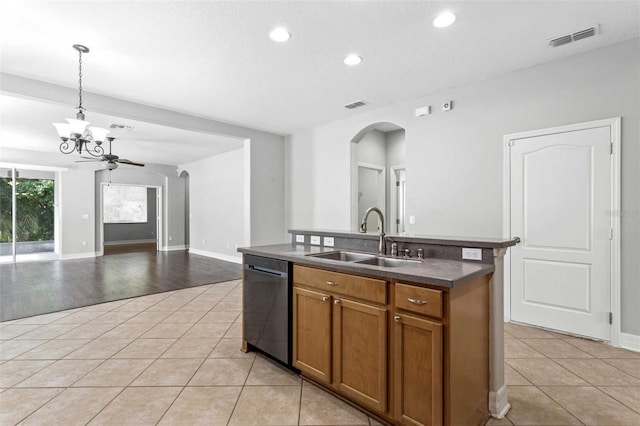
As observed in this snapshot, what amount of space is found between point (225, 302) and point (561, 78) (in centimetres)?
468

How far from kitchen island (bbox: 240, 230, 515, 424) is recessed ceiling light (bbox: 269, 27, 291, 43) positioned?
1.95 m

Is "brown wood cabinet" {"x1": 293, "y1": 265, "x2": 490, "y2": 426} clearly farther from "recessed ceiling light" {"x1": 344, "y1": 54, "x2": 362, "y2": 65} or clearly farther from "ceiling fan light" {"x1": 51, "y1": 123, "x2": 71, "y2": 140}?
"ceiling fan light" {"x1": 51, "y1": 123, "x2": 71, "y2": 140}

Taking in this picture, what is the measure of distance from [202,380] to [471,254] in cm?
210

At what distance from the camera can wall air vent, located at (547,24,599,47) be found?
271cm

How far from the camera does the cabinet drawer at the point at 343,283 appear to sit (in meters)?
1.79

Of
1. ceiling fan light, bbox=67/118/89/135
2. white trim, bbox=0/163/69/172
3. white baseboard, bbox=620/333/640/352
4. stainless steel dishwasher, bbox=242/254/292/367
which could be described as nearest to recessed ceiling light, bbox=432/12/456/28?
stainless steel dishwasher, bbox=242/254/292/367

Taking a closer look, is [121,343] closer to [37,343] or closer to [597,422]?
[37,343]

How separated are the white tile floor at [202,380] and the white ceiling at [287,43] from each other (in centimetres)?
279

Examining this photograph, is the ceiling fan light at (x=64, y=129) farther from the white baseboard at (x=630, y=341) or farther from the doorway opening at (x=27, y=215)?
the doorway opening at (x=27, y=215)

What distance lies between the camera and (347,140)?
5.27 m

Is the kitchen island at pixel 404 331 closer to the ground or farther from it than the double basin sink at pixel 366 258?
closer to the ground

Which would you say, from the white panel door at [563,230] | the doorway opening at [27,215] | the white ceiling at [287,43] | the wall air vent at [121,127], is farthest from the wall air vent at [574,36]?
the doorway opening at [27,215]

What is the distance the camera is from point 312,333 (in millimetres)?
2174

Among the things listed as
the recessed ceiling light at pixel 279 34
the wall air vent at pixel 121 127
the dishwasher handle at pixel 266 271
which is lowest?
the dishwasher handle at pixel 266 271
